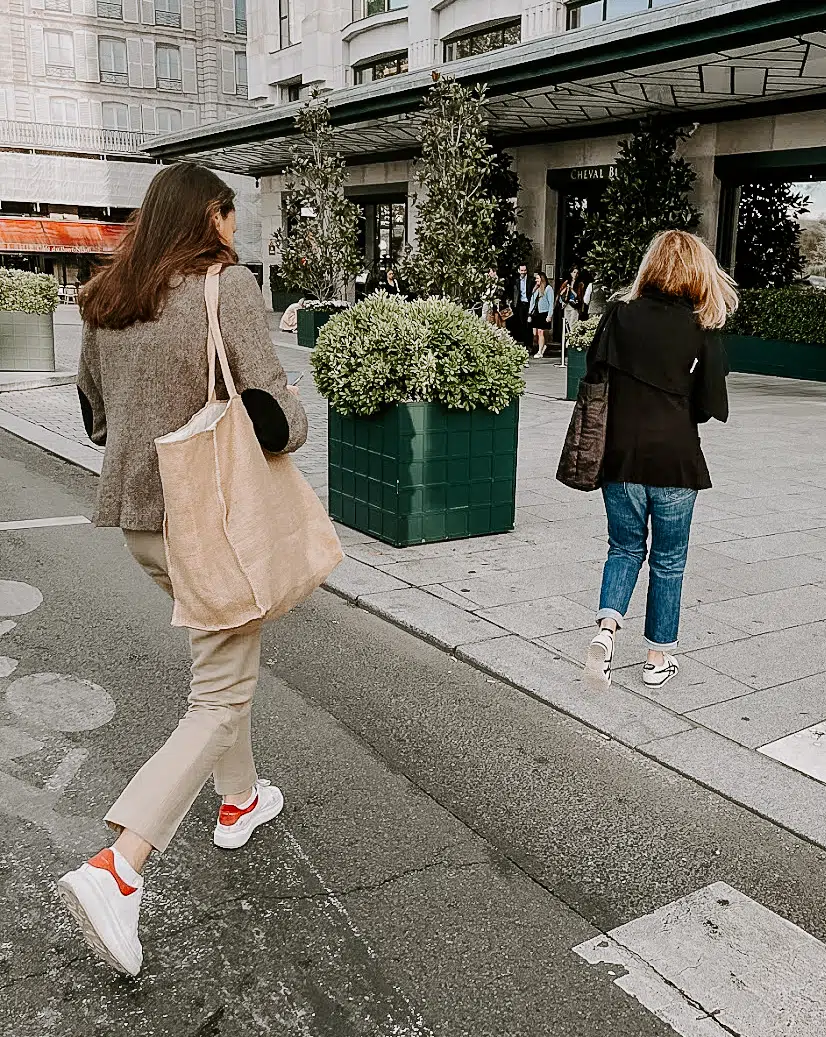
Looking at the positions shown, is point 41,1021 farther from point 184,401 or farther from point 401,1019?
point 184,401

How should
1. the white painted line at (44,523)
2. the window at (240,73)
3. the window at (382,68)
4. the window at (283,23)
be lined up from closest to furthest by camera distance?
the white painted line at (44,523) → the window at (382,68) → the window at (283,23) → the window at (240,73)

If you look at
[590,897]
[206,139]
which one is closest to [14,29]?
[206,139]

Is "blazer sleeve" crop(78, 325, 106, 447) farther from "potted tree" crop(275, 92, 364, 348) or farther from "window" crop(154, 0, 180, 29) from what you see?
"window" crop(154, 0, 180, 29)

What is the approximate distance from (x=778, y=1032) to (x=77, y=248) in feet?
159

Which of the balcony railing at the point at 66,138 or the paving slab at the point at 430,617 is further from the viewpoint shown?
the balcony railing at the point at 66,138

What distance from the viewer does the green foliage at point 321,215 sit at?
66.6 ft

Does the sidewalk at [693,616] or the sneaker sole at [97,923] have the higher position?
the sneaker sole at [97,923]

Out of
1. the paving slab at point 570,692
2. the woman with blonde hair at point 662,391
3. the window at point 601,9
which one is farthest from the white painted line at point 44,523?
the window at point 601,9

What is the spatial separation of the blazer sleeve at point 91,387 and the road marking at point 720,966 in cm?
202

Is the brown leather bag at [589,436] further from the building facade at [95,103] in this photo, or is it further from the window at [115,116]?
the window at [115,116]

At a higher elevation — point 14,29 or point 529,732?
point 14,29

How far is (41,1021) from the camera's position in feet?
8.39

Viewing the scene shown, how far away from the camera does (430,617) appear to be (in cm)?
552

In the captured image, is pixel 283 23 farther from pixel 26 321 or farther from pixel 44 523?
pixel 44 523
